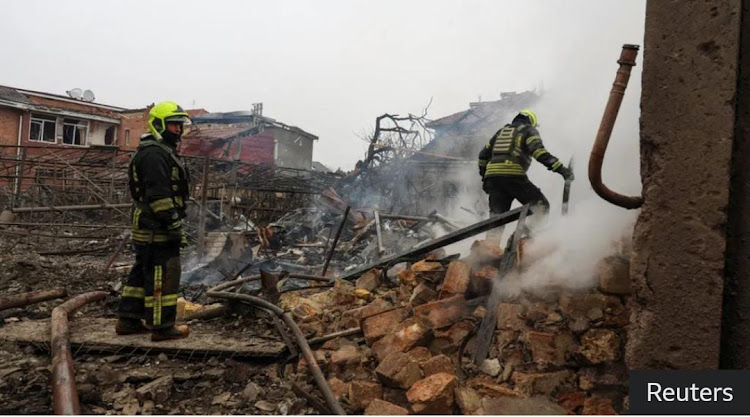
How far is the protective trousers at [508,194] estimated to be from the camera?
4.94 m

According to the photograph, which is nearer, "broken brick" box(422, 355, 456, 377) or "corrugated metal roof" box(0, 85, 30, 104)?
"broken brick" box(422, 355, 456, 377)

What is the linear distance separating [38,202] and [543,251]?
46.7 ft

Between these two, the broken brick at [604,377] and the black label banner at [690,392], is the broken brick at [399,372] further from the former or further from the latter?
the black label banner at [690,392]

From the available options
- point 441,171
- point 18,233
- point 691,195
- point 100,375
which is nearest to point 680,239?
point 691,195

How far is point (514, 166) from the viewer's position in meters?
5.02

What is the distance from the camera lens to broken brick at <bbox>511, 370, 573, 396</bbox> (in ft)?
8.71

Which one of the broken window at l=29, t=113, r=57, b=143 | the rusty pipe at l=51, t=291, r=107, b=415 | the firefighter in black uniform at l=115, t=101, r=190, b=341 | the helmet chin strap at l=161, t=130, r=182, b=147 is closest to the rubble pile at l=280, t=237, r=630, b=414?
the firefighter in black uniform at l=115, t=101, r=190, b=341

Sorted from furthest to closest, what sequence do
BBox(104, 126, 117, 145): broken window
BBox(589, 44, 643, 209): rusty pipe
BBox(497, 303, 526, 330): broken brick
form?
1. BBox(104, 126, 117, 145): broken window
2. BBox(497, 303, 526, 330): broken brick
3. BBox(589, 44, 643, 209): rusty pipe

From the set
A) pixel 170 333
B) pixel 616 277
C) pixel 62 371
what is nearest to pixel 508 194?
pixel 616 277

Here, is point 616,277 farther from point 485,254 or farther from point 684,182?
point 485,254

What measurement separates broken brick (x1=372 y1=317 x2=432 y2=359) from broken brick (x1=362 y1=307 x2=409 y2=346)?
0.24 ft

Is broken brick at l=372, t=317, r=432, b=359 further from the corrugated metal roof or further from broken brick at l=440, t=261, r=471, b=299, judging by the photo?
the corrugated metal roof

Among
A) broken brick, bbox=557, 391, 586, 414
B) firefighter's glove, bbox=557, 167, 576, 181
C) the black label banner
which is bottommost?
broken brick, bbox=557, 391, 586, 414

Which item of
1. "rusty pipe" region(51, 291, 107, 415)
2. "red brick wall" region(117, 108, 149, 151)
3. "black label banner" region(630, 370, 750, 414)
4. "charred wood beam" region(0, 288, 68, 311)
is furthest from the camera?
"red brick wall" region(117, 108, 149, 151)
